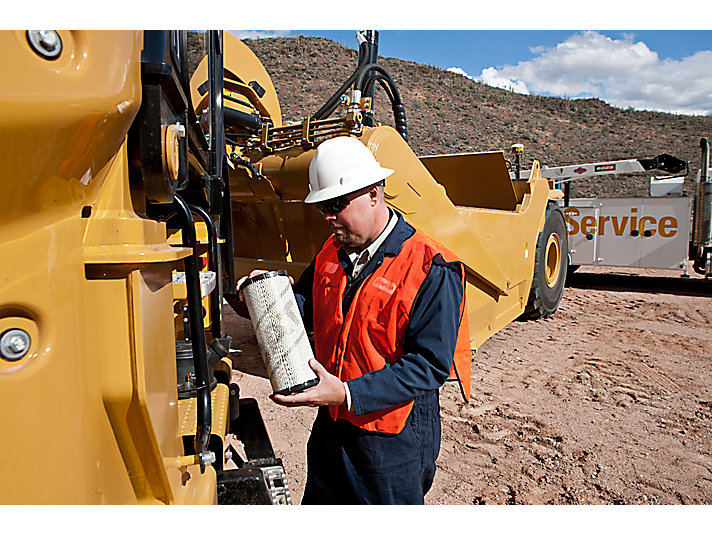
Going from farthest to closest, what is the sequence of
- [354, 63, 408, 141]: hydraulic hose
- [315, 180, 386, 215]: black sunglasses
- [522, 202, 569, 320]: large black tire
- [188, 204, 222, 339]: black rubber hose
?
[522, 202, 569, 320]: large black tire, [354, 63, 408, 141]: hydraulic hose, [188, 204, 222, 339]: black rubber hose, [315, 180, 386, 215]: black sunglasses

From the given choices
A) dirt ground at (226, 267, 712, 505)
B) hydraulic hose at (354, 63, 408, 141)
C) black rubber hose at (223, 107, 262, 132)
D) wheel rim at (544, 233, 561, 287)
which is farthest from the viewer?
wheel rim at (544, 233, 561, 287)

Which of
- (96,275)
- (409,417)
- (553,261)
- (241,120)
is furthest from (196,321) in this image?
(553,261)

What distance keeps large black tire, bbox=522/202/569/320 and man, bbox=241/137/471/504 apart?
15.5 ft

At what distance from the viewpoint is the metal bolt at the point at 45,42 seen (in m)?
0.76

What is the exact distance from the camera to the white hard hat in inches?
69.6

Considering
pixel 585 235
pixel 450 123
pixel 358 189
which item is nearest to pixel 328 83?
pixel 450 123

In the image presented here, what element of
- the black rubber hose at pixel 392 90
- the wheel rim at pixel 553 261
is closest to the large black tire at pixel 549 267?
→ the wheel rim at pixel 553 261

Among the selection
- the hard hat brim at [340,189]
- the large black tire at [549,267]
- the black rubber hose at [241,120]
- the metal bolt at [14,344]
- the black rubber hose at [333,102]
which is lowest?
the large black tire at [549,267]

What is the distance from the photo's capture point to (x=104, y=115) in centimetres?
88

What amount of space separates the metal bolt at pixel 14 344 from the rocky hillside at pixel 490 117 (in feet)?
100

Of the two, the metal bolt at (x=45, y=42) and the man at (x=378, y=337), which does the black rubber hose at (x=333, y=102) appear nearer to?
the man at (x=378, y=337)

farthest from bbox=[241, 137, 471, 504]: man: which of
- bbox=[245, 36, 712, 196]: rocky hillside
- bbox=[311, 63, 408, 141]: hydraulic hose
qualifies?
bbox=[245, 36, 712, 196]: rocky hillside

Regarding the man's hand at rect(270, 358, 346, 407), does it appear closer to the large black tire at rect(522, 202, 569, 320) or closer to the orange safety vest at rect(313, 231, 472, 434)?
the orange safety vest at rect(313, 231, 472, 434)

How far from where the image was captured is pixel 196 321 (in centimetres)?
153
